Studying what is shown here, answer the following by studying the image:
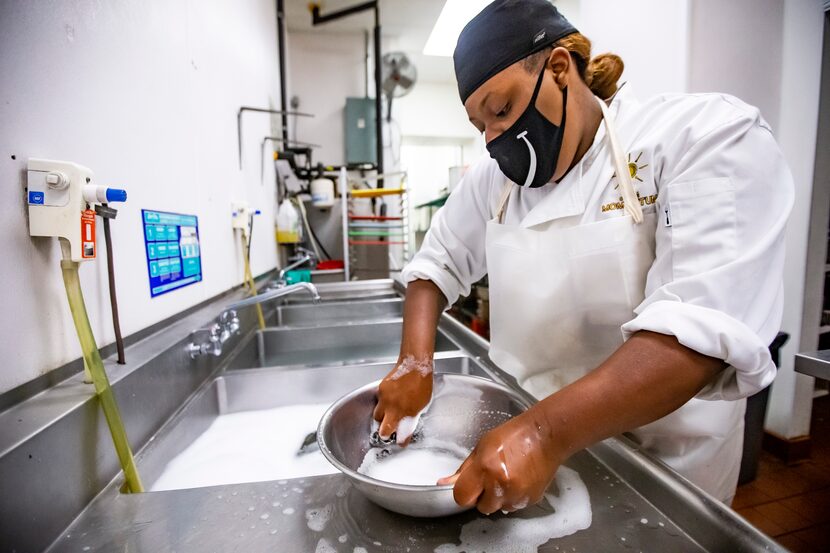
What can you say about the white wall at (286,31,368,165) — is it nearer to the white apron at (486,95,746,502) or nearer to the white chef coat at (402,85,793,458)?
the white apron at (486,95,746,502)

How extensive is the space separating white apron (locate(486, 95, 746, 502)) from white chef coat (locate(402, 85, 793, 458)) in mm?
38

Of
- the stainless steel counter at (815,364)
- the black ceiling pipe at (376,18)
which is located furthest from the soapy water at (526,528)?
the black ceiling pipe at (376,18)

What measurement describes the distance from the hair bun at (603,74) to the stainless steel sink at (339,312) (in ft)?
4.75

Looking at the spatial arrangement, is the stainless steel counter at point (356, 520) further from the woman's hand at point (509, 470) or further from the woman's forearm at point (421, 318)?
the woman's forearm at point (421, 318)

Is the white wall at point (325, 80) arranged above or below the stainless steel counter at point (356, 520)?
above

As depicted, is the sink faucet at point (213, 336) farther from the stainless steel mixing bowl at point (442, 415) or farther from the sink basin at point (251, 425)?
the stainless steel mixing bowl at point (442, 415)

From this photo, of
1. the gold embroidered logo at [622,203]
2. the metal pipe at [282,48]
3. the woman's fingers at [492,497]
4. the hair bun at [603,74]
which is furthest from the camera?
the metal pipe at [282,48]

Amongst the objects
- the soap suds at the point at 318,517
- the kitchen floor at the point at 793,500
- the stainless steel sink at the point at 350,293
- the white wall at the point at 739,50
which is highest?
the white wall at the point at 739,50

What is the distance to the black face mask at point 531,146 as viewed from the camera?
0.72 metres

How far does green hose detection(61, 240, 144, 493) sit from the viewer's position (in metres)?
0.58

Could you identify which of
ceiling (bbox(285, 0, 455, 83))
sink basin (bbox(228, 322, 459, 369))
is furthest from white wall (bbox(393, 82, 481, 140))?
sink basin (bbox(228, 322, 459, 369))

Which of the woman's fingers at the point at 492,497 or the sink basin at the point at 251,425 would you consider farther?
the sink basin at the point at 251,425

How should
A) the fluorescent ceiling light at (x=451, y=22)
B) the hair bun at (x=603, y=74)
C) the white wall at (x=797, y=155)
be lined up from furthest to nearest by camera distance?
the fluorescent ceiling light at (x=451, y=22) → the white wall at (x=797, y=155) → the hair bun at (x=603, y=74)

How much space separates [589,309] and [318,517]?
→ 0.59 metres
